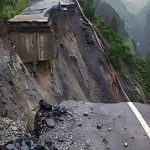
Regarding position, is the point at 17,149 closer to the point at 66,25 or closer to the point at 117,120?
the point at 117,120

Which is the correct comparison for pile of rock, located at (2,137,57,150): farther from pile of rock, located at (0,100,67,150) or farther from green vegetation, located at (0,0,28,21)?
green vegetation, located at (0,0,28,21)

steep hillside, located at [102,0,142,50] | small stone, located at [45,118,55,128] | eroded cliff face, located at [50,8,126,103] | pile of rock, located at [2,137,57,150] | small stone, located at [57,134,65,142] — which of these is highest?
pile of rock, located at [2,137,57,150]

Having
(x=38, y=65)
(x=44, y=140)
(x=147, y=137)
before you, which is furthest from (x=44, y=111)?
(x=38, y=65)

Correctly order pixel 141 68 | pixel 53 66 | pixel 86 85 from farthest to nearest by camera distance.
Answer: pixel 141 68, pixel 86 85, pixel 53 66

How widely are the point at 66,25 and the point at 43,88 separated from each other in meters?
10.8

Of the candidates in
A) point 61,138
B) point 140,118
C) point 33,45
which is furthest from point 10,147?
point 33,45

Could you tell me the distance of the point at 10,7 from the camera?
81.8 ft

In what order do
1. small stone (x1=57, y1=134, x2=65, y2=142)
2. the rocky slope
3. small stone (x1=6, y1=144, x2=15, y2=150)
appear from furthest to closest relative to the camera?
the rocky slope
small stone (x1=57, y1=134, x2=65, y2=142)
small stone (x1=6, y1=144, x2=15, y2=150)

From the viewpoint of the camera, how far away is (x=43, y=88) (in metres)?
17.8

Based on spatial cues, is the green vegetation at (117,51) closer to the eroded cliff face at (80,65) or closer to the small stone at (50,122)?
the eroded cliff face at (80,65)

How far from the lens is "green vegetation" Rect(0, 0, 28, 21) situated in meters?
21.8

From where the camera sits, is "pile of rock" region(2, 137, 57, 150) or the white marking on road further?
the white marking on road

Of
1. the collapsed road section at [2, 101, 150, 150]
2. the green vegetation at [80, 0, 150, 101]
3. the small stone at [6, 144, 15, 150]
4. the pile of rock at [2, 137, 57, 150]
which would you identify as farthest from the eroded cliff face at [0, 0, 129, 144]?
the small stone at [6, 144, 15, 150]

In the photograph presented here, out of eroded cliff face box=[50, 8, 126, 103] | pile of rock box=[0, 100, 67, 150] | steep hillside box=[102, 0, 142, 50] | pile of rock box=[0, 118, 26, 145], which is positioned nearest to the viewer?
pile of rock box=[0, 100, 67, 150]
